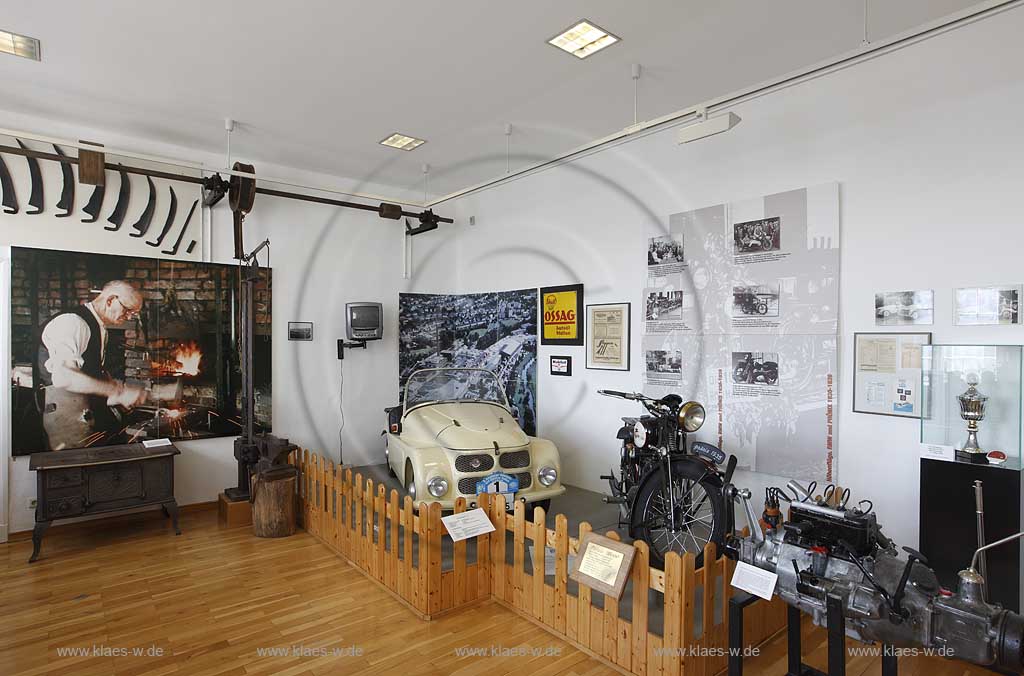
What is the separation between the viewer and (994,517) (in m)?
2.84

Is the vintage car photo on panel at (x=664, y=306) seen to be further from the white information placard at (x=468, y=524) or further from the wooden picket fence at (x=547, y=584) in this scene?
the white information placard at (x=468, y=524)

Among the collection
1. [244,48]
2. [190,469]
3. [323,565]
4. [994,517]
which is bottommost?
[323,565]

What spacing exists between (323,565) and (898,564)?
11.4ft

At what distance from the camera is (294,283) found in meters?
6.03

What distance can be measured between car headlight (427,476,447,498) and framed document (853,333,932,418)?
9.08 ft

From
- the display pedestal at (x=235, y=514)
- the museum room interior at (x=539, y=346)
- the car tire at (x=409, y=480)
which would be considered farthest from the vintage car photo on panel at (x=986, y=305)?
the display pedestal at (x=235, y=514)

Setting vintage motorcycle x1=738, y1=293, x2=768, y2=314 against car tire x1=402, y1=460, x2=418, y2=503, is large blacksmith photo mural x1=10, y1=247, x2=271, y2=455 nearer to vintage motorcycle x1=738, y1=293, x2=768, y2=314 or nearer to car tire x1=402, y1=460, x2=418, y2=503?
car tire x1=402, y1=460, x2=418, y2=503

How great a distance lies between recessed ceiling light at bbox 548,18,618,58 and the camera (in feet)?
11.1

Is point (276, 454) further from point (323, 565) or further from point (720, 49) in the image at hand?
point (720, 49)

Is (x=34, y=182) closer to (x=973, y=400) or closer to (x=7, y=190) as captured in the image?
(x=7, y=190)

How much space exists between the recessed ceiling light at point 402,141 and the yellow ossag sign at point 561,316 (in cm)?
195

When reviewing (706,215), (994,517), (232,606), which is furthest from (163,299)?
(994,517)

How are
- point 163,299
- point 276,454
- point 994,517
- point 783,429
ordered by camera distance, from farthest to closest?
point 163,299, point 276,454, point 783,429, point 994,517

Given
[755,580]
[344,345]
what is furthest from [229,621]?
[344,345]
